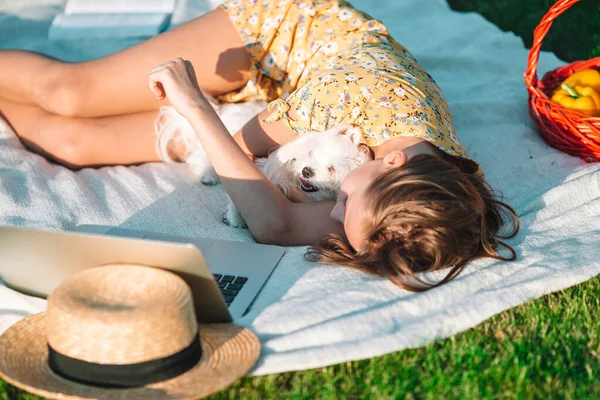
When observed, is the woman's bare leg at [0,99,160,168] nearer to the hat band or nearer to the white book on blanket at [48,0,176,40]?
the white book on blanket at [48,0,176,40]

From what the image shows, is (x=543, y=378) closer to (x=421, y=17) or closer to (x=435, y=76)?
(x=435, y=76)

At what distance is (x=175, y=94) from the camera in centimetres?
261

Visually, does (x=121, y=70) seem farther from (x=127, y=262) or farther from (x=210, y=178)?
(x=127, y=262)

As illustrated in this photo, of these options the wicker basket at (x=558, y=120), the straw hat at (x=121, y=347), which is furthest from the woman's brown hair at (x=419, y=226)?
the wicker basket at (x=558, y=120)

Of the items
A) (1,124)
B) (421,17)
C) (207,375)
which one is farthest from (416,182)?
(421,17)

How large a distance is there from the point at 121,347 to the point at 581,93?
2.63 m

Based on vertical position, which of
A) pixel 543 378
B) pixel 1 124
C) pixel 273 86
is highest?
pixel 1 124

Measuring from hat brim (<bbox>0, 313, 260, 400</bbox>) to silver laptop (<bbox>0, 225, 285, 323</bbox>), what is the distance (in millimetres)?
114

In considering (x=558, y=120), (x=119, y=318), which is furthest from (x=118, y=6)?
(x=119, y=318)

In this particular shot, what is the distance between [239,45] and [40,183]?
3.36 feet

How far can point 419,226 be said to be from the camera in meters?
2.22

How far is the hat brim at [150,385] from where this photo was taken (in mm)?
1716

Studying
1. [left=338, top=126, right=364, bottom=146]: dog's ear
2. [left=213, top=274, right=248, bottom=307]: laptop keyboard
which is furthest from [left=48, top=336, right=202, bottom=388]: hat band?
[left=338, top=126, right=364, bottom=146]: dog's ear

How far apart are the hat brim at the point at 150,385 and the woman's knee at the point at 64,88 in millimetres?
1367
